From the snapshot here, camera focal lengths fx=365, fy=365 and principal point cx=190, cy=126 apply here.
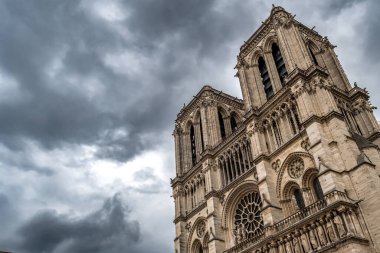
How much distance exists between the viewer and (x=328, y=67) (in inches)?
1252

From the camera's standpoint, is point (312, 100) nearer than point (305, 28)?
Yes

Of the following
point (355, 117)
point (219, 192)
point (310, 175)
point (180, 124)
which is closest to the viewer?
point (310, 175)

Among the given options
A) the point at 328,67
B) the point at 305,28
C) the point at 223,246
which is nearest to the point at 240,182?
the point at 223,246

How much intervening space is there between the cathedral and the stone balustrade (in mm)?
56

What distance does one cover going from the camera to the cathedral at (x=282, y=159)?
20.0 meters

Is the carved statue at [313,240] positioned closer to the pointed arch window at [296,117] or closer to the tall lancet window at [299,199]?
the tall lancet window at [299,199]

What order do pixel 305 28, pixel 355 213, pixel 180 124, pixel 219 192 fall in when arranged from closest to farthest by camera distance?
pixel 355 213
pixel 219 192
pixel 305 28
pixel 180 124

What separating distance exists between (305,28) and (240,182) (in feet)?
51.3

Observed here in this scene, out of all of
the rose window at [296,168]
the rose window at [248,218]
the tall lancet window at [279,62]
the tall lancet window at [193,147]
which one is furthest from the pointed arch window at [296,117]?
the tall lancet window at [193,147]

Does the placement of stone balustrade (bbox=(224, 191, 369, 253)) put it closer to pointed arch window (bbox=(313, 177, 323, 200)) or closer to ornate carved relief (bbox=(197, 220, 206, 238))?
pointed arch window (bbox=(313, 177, 323, 200))

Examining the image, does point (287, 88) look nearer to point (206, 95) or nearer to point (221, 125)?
point (206, 95)

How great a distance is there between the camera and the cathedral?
65.7 ft

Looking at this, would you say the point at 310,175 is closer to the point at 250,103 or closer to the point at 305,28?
the point at 250,103

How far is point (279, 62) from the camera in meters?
32.2
